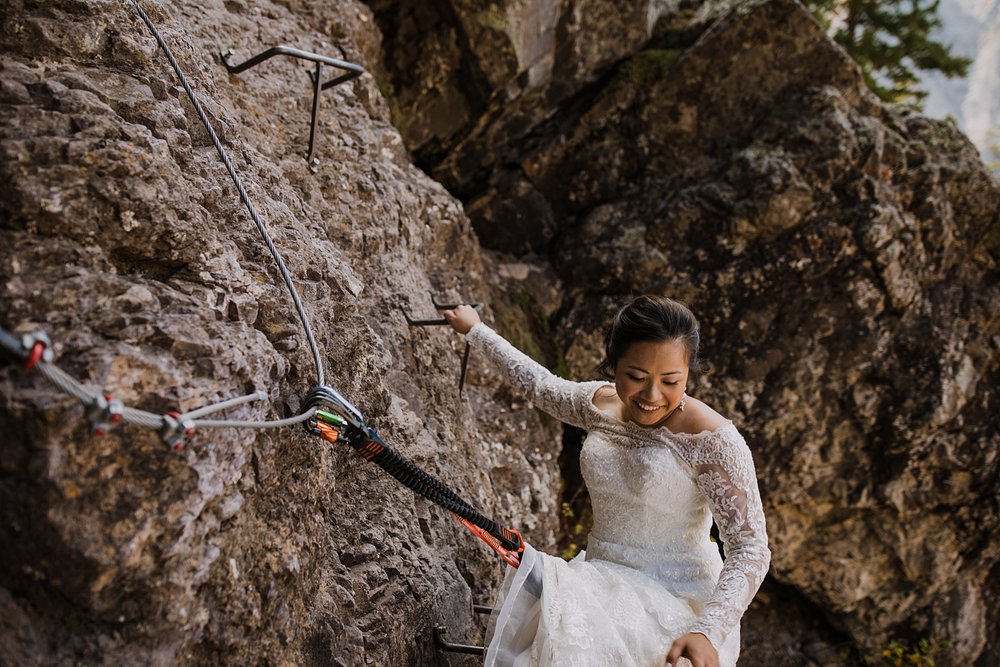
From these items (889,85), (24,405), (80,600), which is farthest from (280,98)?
(889,85)

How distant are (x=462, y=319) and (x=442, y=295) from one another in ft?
3.28

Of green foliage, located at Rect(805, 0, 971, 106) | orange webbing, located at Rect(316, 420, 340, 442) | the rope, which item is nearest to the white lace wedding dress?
orange webbing, located at Rect(316, 420, 340, 442)

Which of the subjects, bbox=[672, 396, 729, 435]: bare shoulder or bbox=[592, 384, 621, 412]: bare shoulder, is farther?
bbox=[592, 384, 621, 412]: bare shoulder

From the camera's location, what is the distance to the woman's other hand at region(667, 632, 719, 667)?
7.41 feet

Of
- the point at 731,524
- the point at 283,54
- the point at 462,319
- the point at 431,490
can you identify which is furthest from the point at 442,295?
the point at 731,524

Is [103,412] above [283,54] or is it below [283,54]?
below

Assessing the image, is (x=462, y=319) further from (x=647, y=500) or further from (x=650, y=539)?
(x=650, y=539)

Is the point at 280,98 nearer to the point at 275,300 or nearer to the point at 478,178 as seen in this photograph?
the point at 275,300

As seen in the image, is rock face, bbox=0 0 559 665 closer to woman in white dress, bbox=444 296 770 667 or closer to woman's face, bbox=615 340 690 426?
woman in white dress, bbox=444 296 770 667

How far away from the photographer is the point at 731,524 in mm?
2586

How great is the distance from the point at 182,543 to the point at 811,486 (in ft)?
18.3

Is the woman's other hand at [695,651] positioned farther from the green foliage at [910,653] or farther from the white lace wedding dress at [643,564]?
the green foliage at [910,653]

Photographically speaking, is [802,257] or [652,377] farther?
[802,257]

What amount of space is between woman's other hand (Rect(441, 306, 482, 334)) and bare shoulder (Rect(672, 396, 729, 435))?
1222 mm
